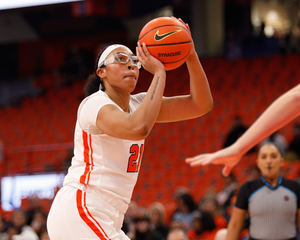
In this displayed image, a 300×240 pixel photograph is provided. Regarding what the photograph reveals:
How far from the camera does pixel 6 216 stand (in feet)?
32.5

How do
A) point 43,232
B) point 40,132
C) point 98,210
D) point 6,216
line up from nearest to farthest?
point 98,210
point 43,232
point 6,216
point 40,132

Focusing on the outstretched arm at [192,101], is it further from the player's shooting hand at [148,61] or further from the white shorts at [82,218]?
the white shorts at [82,218]

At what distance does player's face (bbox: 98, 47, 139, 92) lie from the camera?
9.45ft

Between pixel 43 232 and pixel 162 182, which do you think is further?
pixel 162 182

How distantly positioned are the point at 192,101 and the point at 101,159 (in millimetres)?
898

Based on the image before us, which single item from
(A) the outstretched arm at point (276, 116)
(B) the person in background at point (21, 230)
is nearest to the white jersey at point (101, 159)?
(A) the outstretched arm at point (276, 116)

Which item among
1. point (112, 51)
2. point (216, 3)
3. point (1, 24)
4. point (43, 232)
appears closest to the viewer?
point (112, 51)

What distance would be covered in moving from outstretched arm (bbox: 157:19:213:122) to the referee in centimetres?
138

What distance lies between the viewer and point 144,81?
50.0 ft

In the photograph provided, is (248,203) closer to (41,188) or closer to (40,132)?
(41,188)

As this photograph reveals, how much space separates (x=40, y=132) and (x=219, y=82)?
631 centimetres

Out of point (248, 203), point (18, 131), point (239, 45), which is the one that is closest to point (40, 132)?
point (18, 131)

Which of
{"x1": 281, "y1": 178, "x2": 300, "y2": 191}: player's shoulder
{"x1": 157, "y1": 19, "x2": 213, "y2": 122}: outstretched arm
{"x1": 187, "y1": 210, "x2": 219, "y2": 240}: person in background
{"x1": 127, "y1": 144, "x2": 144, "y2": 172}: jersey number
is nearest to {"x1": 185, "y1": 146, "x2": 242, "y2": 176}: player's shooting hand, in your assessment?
{"x1": 127, "y1": 144, "x2": 144, "y2": 172}: jersey number

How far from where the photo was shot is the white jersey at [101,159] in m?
2.71
